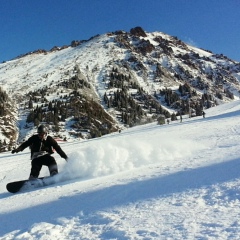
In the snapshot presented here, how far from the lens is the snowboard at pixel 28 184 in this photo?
29.0 ft

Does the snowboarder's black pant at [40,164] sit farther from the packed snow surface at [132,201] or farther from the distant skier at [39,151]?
the packed snow surface at [132,201]

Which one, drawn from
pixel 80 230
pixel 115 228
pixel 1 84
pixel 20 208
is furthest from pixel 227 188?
pixel 1 84

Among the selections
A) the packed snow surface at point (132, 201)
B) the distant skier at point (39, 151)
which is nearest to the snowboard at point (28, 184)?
the packed snow surface at point (132, 201)

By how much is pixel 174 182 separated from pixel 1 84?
19323 centimetres

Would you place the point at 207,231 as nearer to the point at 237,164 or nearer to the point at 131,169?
the point at 237,164

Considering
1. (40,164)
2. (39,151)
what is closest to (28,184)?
(40,164)

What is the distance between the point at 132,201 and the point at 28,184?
3914mm

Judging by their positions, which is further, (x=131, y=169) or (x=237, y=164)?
(x=131, y=169)

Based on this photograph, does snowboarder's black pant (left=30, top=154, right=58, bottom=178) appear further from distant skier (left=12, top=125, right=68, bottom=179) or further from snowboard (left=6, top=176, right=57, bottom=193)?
snowboard (left=6, top=176, right=57, bottom=193)

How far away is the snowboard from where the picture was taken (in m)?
8.85

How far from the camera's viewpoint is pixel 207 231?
441 cm

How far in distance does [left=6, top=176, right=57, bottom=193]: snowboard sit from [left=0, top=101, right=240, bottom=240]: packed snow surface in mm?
272

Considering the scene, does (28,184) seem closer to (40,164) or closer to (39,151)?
(40,164)

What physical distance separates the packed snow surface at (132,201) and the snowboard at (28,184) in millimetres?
272
